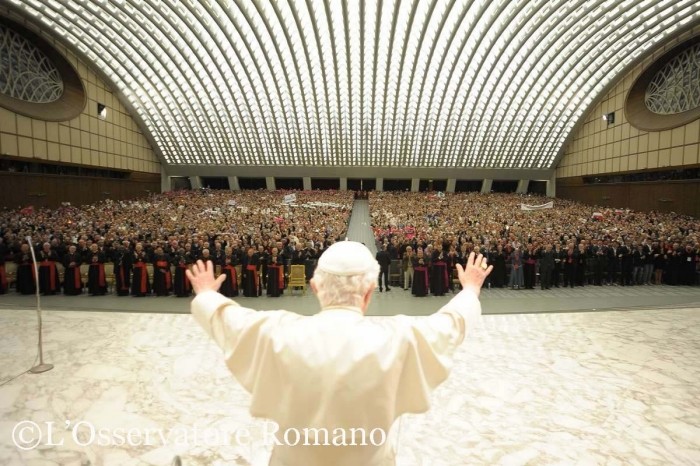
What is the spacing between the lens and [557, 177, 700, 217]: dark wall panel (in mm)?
26922

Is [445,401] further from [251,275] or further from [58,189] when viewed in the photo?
[58,189]

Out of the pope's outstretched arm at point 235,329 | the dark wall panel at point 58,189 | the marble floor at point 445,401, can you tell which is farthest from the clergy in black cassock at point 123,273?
the dark wall panel at point 58,189

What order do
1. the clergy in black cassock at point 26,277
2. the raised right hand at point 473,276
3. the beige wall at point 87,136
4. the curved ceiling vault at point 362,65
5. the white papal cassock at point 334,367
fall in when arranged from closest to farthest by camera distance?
the white papal cassock at point 334,367 < the raised right hand at point 473,276 < the clergy in black cassock at point 26,277 < the beige wall at point 87,136 < the curved ceiling vault at point 362,65

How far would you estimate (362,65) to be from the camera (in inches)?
1335

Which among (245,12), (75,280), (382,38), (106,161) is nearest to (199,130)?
(106,161)

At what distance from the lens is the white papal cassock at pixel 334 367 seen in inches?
50.6

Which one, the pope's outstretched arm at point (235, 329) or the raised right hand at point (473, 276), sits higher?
the raised right hand at point (473, 276)

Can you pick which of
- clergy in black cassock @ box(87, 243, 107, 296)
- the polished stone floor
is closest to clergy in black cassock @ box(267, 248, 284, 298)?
the polished stone floor

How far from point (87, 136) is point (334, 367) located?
4022 centimetres

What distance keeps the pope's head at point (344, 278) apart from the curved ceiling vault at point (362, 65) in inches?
1117

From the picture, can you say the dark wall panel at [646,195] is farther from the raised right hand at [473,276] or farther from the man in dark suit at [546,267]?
the raised right hand at [473,276]

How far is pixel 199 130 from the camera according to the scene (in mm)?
46219

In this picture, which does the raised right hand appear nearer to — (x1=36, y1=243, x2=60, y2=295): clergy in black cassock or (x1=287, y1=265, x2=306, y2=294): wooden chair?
(x1=287, y1=265, x2=306, y2=294): wooden chair

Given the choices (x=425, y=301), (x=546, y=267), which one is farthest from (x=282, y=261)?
(x=546, y=267)
